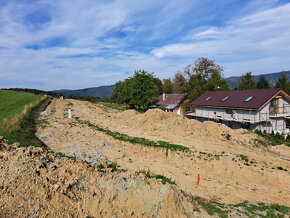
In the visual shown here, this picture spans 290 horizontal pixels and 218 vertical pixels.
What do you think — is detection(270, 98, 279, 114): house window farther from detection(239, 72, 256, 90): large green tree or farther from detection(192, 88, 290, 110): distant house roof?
detection(239, 72, 256, 90): large green tree

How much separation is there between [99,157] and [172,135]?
A: 1165 centimetres

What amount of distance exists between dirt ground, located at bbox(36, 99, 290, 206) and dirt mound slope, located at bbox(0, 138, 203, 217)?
14.3 feet

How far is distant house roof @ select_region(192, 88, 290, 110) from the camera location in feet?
90.2

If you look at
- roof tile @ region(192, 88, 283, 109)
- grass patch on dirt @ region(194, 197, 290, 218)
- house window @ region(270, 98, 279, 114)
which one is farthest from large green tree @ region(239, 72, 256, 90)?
grass patch on dirt @ region(194, 197, 290, 218)

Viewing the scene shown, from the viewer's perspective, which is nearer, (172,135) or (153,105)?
(172,135)

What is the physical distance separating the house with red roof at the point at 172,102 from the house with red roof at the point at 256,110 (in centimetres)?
1517

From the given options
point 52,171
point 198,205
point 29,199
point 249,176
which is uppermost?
point 52,171

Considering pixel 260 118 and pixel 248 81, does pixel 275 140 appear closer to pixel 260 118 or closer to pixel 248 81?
pixel 260 118

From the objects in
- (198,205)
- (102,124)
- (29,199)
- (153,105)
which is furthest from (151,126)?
(153,105)

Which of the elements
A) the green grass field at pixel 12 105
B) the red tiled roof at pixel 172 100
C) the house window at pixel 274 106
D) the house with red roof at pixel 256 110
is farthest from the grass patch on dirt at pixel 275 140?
the green grass field at pixel 12 105

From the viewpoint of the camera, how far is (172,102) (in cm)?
5069

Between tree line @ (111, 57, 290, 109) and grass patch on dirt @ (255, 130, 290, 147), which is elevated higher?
tree line @ (111, 57, 290, 109)

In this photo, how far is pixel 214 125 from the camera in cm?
2533

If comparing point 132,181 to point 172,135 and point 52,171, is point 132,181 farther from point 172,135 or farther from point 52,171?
point 172,135
